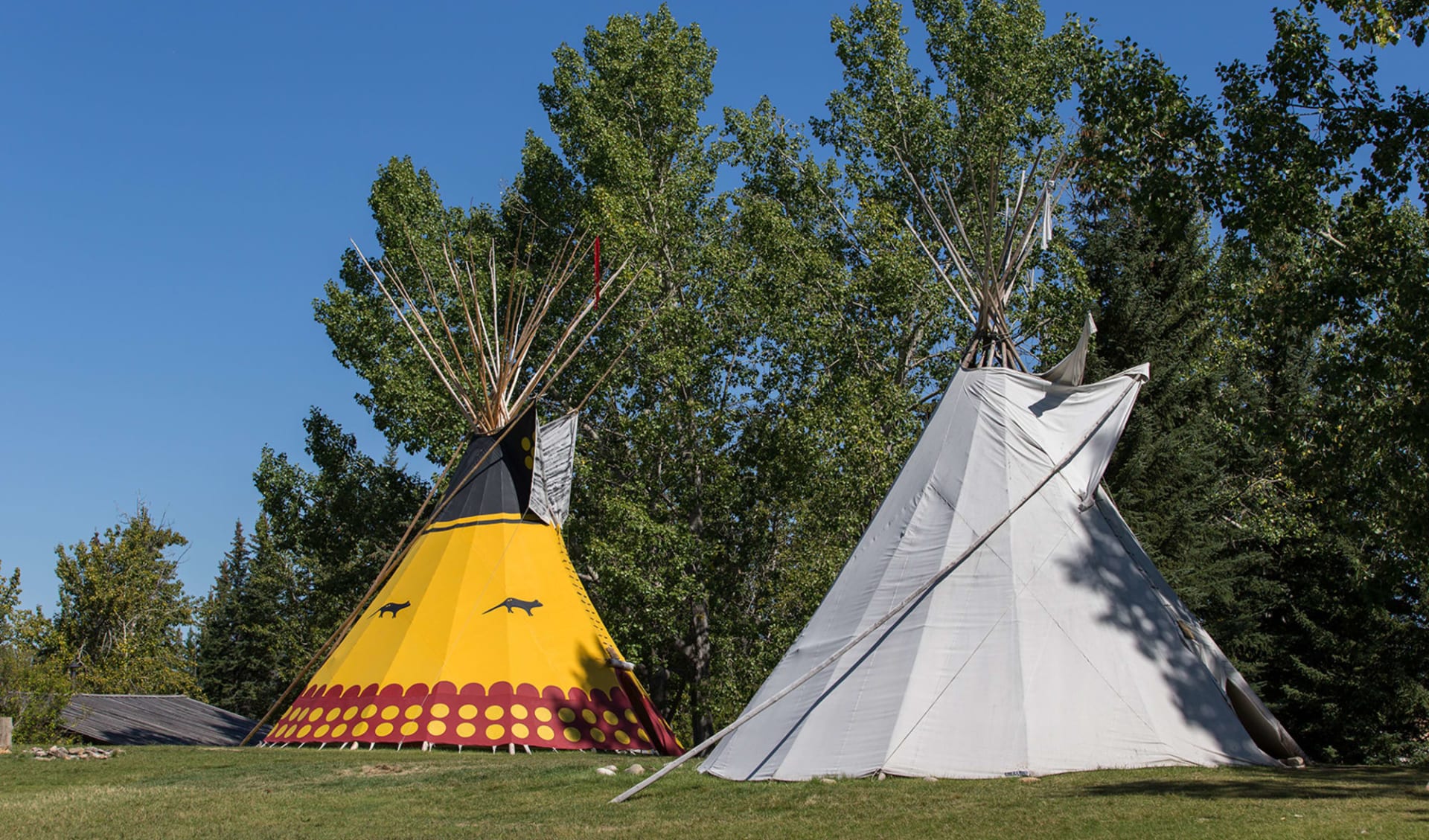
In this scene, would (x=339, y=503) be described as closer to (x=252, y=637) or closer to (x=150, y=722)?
(x=150, y=722)

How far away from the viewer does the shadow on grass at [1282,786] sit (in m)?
7.78

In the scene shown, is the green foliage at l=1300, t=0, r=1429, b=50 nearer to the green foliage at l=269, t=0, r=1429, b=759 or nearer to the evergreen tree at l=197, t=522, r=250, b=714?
the green foliage at l=269, t=0, r=1429, b=759

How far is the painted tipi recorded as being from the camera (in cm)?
1461

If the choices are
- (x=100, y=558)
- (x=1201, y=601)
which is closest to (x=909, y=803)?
(x=1201, y=601)

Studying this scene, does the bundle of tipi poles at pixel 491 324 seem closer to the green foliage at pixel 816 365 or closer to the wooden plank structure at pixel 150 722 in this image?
the green foliage at pixel 816 365

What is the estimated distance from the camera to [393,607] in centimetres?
1627

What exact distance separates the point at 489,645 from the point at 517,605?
2.53 ft

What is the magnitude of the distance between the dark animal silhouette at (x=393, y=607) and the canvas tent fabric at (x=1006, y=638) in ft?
23.8

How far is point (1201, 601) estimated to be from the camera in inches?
728

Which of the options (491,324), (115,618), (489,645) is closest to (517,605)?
(489,645)

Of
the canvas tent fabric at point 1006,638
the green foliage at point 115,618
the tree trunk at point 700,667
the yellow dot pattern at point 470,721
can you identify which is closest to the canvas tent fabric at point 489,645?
the yellow dot pattern at point 470,721

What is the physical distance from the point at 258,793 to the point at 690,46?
785 inches

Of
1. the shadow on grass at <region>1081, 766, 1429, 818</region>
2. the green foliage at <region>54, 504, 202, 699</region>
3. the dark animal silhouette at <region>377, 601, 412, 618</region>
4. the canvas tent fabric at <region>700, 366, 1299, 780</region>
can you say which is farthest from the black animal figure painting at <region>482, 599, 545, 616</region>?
the green foliage at <region>54, 504, 202, 699</region>

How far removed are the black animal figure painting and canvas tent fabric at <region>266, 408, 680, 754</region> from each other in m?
0.02
